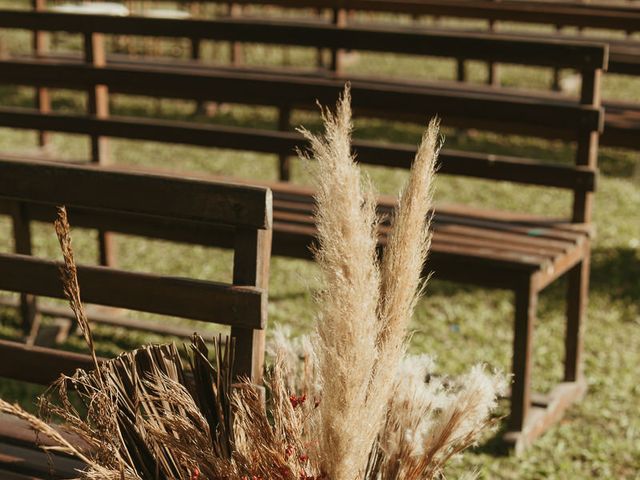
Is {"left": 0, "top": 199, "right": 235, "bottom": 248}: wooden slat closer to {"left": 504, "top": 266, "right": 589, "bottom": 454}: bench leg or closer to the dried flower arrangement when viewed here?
{"left": 504, "top": 266, "right": 589, "bottom": 454}: bench leg

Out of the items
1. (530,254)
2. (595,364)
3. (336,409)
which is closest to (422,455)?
(336,409)

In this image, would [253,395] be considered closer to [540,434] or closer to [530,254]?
[530,254]

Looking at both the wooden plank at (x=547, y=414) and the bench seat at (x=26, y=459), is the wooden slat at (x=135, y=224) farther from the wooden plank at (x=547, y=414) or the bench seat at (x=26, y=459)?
the bench seat at (x=26, y=459)

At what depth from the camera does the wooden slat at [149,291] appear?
235cm

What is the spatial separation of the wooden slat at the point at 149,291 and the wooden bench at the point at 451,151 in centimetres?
162

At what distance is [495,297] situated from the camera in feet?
18.7

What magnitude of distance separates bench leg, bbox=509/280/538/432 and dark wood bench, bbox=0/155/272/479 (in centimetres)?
171

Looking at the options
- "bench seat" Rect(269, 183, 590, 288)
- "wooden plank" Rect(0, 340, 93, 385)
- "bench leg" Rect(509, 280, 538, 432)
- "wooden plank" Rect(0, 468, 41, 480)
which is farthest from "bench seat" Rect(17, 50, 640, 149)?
"wooden plank" Rect(0, 468, 41, 480)

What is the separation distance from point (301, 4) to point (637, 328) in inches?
98.8

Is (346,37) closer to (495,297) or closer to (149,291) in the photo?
(495,297)

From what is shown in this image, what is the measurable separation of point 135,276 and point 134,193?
0.20m

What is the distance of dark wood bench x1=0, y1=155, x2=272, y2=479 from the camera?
234 centimetres

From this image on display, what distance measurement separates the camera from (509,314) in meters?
5.45

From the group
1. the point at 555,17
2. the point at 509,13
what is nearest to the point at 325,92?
the point at 509,13
